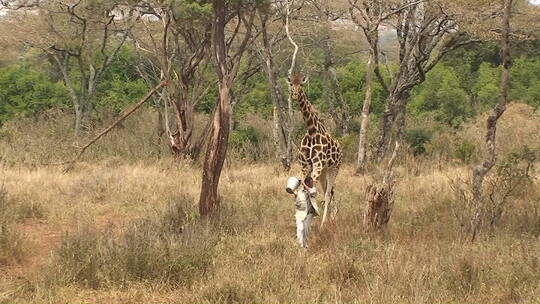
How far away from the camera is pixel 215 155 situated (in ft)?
26.2

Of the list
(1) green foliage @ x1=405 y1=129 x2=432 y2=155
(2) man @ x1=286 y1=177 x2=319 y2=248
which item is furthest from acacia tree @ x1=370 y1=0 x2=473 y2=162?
(2) man @ x1=286 y1=177 x2=319 y2=248

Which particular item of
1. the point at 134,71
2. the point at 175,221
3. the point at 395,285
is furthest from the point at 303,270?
the point at 134,71

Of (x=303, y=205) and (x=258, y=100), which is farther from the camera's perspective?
(x=258, y=100)

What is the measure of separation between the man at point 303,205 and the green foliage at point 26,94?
15469 mm

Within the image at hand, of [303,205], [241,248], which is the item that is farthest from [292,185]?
[241,248]

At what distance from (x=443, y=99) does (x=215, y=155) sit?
47.4 ft

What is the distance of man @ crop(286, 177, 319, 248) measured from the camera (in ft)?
21.4

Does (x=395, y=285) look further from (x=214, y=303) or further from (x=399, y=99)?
(x=399, y=99)

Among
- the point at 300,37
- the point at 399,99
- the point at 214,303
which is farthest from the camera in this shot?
the point at 300,37

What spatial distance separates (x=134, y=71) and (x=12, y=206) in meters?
13.8

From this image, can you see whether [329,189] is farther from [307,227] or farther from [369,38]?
[369,38]

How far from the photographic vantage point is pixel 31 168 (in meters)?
12.7

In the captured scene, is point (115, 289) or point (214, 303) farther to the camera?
point (115, 289)

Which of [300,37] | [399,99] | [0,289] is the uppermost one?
[300,37]
